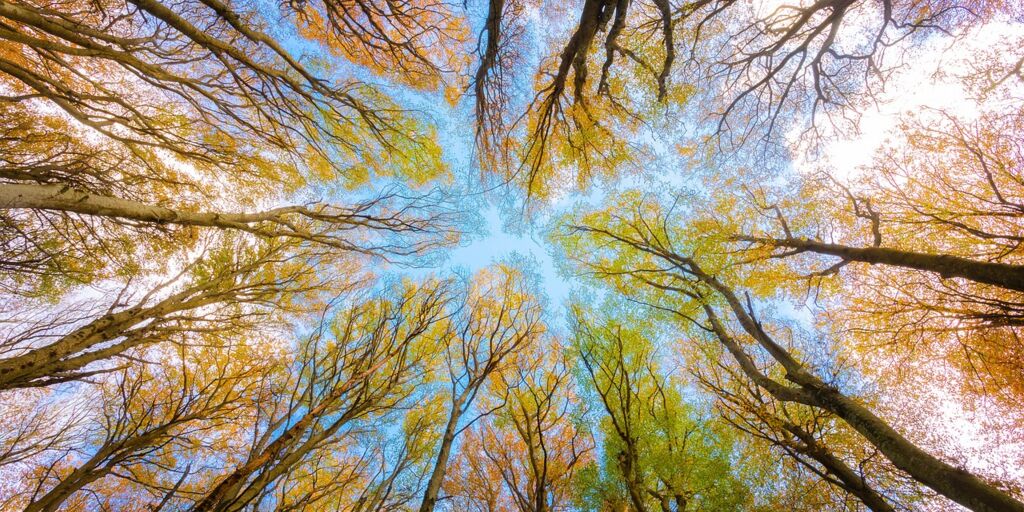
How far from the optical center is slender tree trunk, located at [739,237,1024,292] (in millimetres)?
3512

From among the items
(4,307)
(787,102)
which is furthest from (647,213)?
(4,307)

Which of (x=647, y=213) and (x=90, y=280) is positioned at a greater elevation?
(x=647, y=213)

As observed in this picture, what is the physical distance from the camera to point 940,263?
4.05 m

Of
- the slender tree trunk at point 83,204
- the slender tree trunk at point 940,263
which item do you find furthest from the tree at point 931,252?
the slender tree trunk at point 83,204

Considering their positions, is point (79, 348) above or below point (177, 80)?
below

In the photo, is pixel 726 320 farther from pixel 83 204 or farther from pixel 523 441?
pixel 83 204

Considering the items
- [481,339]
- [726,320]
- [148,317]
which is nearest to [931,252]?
[726,320]

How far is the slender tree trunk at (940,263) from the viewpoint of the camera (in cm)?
351

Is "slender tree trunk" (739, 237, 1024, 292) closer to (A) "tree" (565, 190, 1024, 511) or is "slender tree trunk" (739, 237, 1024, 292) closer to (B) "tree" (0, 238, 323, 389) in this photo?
(A) "tree" (565, 190, 1024, 511)

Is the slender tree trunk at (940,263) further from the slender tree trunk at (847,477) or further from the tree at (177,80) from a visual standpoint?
the tree at (177,80)

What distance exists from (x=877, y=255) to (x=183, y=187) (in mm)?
12080

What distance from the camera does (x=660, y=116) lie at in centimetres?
698

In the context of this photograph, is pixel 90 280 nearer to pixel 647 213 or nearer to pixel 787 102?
pixel 647 213

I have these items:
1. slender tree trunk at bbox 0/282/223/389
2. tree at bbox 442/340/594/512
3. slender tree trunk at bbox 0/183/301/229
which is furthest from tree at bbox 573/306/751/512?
slender tree trunk at bbox 0/282/223/389
